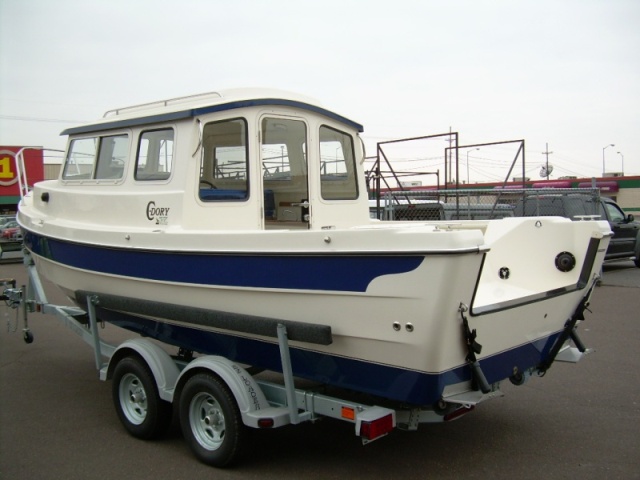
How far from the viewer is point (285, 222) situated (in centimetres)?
562

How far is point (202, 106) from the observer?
5.01m

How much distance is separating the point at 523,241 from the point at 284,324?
2184mm

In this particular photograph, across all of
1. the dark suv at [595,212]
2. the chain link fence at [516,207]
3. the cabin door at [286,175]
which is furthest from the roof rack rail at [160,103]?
the dark suv at [595,212]

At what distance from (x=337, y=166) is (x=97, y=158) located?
245cm

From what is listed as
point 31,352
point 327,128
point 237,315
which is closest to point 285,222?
point 327,128

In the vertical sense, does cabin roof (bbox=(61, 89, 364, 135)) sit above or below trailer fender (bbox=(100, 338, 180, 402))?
above

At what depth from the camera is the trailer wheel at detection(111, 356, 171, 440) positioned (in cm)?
484

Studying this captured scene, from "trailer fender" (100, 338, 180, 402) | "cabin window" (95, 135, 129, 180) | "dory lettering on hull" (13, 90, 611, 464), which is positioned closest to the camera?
"dory lettering on hull" (13, 90, 611, 464)

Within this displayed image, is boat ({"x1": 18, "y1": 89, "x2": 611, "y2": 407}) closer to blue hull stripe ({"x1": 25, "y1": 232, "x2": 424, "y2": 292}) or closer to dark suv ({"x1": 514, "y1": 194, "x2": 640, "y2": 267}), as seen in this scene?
blue hull stripe ({"x1": 25, "y1": 232, "x2": 424, "y2": 292})

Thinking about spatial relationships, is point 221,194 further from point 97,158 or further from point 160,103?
point 97,158

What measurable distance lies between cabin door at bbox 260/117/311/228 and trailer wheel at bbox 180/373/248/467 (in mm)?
1691

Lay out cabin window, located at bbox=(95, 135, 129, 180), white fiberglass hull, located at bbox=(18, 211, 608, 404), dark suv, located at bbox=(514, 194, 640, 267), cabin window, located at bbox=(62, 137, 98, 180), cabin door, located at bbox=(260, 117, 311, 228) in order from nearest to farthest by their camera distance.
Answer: white fiberglass hull, located at bbox=(18, 211, 608, 404)
cabin door, located at bbox=(260, 117, 311, 228)
cabin window, located at bbox=(95, 135, 129, 180)
cabin window, located at bbox=(62, 137, 98, 180)
dark suv, located at bbox=(514, 194, 640, 267)

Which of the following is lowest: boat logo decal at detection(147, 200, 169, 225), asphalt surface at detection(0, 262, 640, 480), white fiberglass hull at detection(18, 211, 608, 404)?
asphalt surface at detection(0, 262, 640, 480)

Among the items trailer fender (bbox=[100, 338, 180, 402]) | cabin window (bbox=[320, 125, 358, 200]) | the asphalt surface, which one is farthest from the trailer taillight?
cabin window (bbox=[320, 125, 358, 200])
